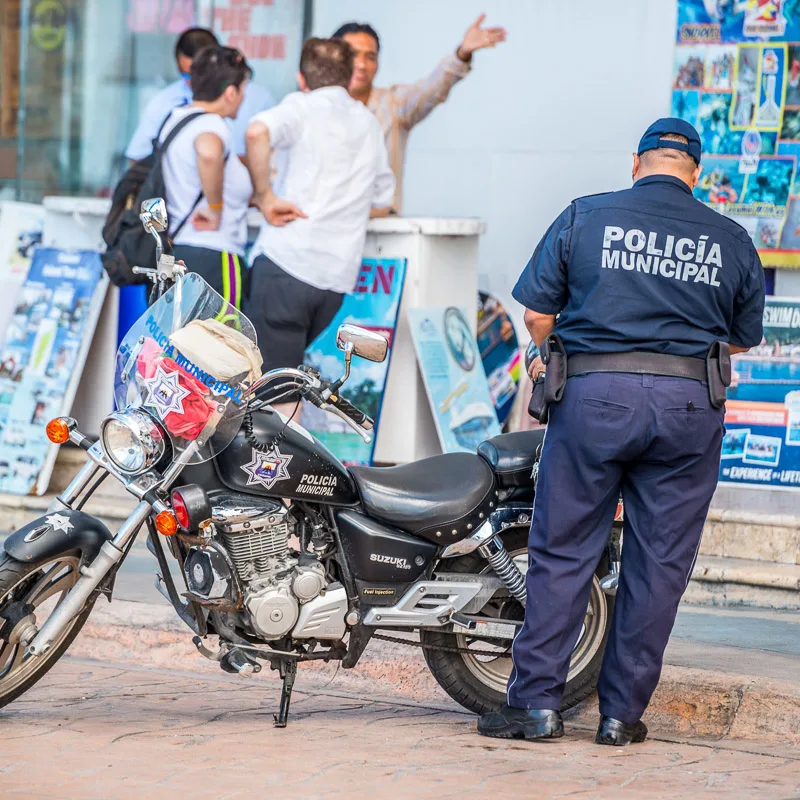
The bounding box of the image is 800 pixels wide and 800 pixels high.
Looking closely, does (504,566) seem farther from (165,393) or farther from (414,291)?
(414,291)

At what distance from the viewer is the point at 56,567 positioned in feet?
15.3

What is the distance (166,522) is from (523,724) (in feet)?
4.17

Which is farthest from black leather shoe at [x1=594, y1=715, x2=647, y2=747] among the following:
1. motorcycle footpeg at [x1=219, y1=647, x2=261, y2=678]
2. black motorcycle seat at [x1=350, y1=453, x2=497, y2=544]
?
motorcycle footpeg at [x1=219, y1=647, x2=261, y2=678]

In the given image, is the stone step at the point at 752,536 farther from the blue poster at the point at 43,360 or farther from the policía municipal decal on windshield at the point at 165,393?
the blue poster at the point at 43,360

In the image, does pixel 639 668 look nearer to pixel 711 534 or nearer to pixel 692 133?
pixel 692 133

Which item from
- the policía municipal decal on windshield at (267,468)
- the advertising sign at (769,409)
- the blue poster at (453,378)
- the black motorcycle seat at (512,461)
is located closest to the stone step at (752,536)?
the advertising sign at (769,409)

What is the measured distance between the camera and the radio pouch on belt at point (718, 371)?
14.6ft

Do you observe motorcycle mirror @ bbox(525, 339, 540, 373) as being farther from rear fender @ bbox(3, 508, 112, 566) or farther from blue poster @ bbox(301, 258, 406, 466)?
blue poster @ bbox(301, 258, 406, 466)

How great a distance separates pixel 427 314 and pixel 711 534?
175cm

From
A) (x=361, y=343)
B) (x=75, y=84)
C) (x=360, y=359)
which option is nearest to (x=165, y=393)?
(x=361, y=343)

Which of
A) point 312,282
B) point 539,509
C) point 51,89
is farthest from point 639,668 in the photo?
point 51,89

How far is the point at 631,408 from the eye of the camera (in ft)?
14.4

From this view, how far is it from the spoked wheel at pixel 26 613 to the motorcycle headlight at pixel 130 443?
1.27 feet

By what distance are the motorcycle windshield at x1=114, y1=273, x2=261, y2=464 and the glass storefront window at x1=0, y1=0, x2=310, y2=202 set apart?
18.7 feet
